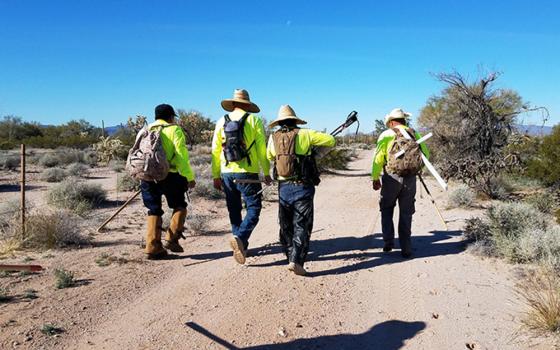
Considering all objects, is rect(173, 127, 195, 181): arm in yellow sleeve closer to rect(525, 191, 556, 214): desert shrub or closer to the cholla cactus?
rect(525, 191, 556, 214): desert shrub

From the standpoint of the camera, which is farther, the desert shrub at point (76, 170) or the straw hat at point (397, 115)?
the desert shrub at point (76, 170)

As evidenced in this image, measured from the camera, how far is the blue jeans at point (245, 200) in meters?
5.25

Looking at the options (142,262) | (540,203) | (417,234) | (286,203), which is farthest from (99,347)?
(540,203)

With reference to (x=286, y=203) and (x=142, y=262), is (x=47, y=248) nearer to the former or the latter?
(x=142, y=262)

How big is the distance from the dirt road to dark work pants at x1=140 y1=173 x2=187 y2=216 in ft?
2.54

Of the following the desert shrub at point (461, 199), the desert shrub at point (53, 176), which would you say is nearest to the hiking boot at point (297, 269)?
the desert shrub at point (461, 199)

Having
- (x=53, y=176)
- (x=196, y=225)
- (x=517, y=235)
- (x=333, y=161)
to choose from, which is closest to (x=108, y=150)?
(x=53, y=176)

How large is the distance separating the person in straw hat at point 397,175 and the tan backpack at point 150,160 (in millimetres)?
2946

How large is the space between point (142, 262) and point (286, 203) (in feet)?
7.06

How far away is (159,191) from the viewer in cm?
571

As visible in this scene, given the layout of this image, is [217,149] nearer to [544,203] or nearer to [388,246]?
[388,246]

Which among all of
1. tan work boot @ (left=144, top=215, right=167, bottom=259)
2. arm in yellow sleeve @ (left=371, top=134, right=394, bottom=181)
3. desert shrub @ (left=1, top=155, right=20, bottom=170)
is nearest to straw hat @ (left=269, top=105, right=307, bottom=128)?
arm in yellow sleeve @ (left=371, top=134, right=394, bottom=181)

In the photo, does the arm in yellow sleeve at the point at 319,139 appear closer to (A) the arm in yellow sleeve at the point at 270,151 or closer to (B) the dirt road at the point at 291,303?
(A) the arm in yellow sleeve at the point at 270,151

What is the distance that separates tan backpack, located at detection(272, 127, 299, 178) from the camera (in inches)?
197
